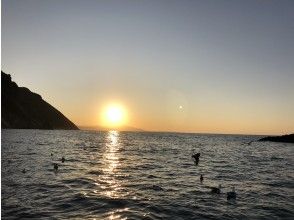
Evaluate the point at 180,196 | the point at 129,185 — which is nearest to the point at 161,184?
the point at 129,185

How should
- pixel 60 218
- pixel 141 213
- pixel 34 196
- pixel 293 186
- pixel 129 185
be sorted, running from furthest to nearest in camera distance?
1. pixel 293 186
2. pixel 129 185
3. pixel 34 196
4. pixel 141 213
5. pixel 60 218

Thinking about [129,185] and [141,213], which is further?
[129,185]

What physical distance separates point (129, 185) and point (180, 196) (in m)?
5.57

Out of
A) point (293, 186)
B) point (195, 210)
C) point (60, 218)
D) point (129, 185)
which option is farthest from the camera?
point (293, 186)

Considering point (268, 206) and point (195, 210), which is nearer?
point (195, 210)

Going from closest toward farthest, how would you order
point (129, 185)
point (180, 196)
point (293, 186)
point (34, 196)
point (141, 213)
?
point (141, 213) < point (34, 196) < point (180, 196) < point (129, 185) < point (293, 186)

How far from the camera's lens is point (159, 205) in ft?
72.7

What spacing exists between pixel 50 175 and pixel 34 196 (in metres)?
10.3

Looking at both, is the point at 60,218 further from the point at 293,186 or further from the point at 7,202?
the point at 293,186

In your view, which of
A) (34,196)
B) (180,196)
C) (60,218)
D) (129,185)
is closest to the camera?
(60,218)

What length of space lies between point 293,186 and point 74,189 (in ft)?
69.2

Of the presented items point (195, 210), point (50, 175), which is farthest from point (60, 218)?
point (50, 175)

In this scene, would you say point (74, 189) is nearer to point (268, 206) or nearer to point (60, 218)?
point (60, 218)

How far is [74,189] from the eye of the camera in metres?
26.4
